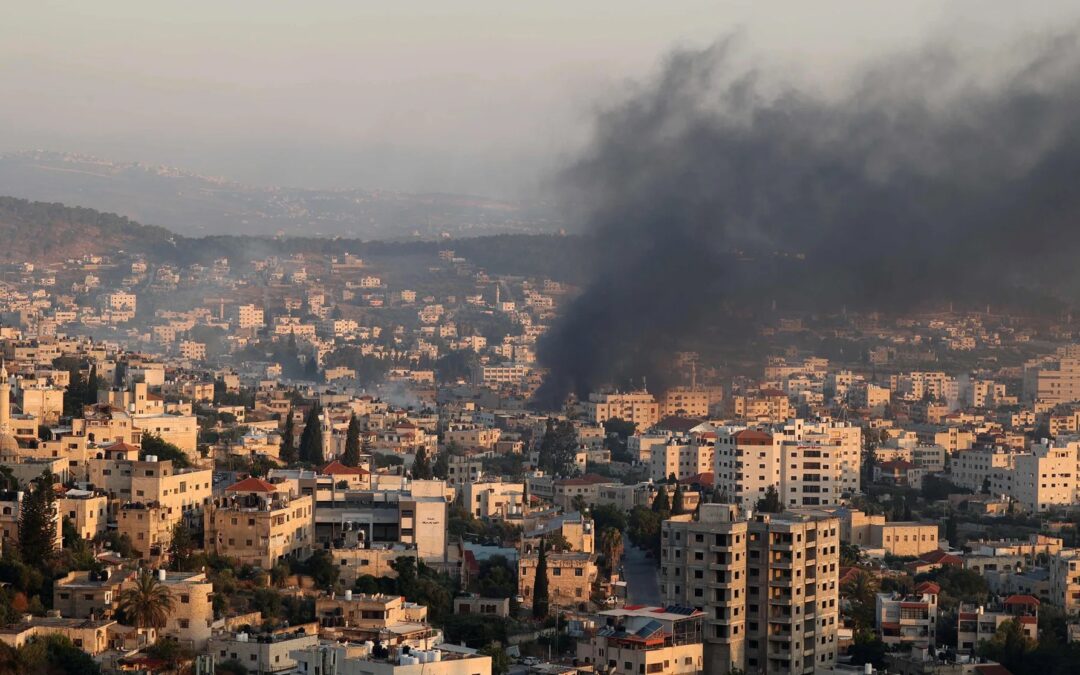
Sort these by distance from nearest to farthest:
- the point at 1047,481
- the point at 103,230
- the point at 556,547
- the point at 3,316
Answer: the point at 556,547
the point at 1047,481
the point at 3,316
the point at 103,230

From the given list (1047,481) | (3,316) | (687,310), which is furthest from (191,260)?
(1047,481)

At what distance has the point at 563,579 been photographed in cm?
3641

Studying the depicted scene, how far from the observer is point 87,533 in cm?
3353

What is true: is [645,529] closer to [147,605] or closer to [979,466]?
[147,605]

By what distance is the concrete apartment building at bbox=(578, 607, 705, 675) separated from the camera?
29.1 meters

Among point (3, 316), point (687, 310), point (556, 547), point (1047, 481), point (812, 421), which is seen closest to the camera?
point (556, 547)

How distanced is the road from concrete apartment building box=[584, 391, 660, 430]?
30178mm

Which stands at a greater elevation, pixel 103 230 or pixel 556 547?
pixel 103 230

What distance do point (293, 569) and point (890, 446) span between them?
3193 cm

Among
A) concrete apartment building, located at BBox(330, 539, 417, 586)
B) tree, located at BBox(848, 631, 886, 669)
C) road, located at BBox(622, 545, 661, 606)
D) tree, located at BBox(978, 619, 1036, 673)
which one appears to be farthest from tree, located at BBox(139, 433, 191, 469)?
tree, located at BBox(978, 619, 1036, 673)

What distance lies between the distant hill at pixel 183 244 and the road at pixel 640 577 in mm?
80814

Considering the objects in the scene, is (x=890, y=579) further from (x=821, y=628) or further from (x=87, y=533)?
(x=87, y=533)

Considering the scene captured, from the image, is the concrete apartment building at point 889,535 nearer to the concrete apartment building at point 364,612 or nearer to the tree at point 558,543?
the tree at point 558,543

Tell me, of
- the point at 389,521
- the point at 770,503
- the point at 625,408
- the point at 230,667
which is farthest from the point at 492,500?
the point at 625,408
